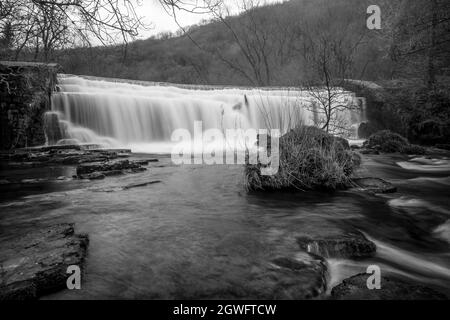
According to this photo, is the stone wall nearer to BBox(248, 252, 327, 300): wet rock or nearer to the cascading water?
the cascading water

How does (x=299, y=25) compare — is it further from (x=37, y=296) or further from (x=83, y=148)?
(x=37, y=296)

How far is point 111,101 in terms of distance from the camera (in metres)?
13.9

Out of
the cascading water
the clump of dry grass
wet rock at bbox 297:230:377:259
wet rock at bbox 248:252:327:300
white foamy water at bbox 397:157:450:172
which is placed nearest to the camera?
wet rock at bbox 248:252:327:300

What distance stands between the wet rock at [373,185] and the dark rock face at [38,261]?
445cm

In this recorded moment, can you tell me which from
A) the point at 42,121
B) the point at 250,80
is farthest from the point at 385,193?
the point at 250,80

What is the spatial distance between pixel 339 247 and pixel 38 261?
257cm

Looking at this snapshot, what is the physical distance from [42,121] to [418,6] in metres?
15.3

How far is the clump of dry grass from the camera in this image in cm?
542

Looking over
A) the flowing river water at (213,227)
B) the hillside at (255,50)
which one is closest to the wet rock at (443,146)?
the flowing river water at (213,227)

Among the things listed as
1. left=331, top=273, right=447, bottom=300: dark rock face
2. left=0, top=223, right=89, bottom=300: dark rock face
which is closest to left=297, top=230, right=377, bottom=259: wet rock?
left=331, top=273, right=447, bottom=300: dark rock face

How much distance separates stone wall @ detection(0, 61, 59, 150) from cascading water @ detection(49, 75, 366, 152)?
0.75 meters

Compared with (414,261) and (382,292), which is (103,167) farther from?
(382,292)

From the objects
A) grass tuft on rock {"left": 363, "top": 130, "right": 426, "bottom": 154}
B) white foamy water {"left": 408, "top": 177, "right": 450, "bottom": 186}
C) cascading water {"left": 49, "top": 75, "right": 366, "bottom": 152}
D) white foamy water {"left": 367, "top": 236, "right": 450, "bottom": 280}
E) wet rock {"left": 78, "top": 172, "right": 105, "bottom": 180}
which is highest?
cascading water {"left": 49, "top": 75, "right": 366, "bottom": 152}

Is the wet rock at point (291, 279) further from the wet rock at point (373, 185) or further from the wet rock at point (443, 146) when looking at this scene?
the wet rock at point (443, 146)
